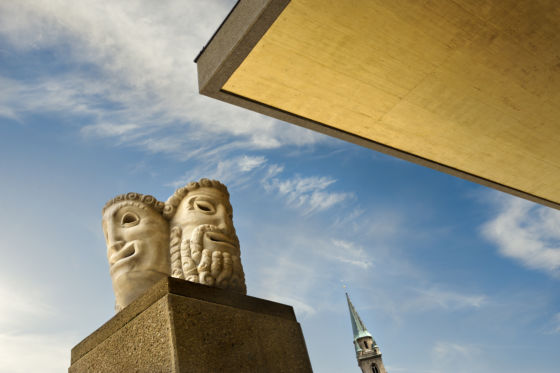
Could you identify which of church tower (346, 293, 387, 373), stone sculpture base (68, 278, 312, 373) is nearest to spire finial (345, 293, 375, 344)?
church tower (346, 293, 387, 373)

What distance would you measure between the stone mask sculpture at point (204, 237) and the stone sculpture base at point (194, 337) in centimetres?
25

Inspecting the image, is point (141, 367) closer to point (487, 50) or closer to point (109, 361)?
point (109, 361)

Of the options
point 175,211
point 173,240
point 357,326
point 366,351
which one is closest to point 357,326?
point 357,326

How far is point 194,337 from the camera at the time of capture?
213 centimetres

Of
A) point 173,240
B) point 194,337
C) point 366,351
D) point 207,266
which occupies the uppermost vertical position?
point 366,351

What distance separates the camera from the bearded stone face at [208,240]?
2713mm

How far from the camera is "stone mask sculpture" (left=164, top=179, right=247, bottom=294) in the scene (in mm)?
2723

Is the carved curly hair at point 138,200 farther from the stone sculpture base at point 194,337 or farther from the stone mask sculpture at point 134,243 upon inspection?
the stone sculpture base at point 194,337

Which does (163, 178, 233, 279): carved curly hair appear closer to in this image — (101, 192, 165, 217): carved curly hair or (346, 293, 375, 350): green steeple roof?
(101, 192, 165, 217): carved curly hair

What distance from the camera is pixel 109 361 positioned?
7.88ft

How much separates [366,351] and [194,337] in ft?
211

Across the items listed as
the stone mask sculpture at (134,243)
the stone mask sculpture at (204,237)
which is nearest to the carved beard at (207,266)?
the stone mask sculpture at (204,237)

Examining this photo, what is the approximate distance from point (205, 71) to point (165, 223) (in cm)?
196

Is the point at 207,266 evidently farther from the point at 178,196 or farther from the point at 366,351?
the point at 366,351
